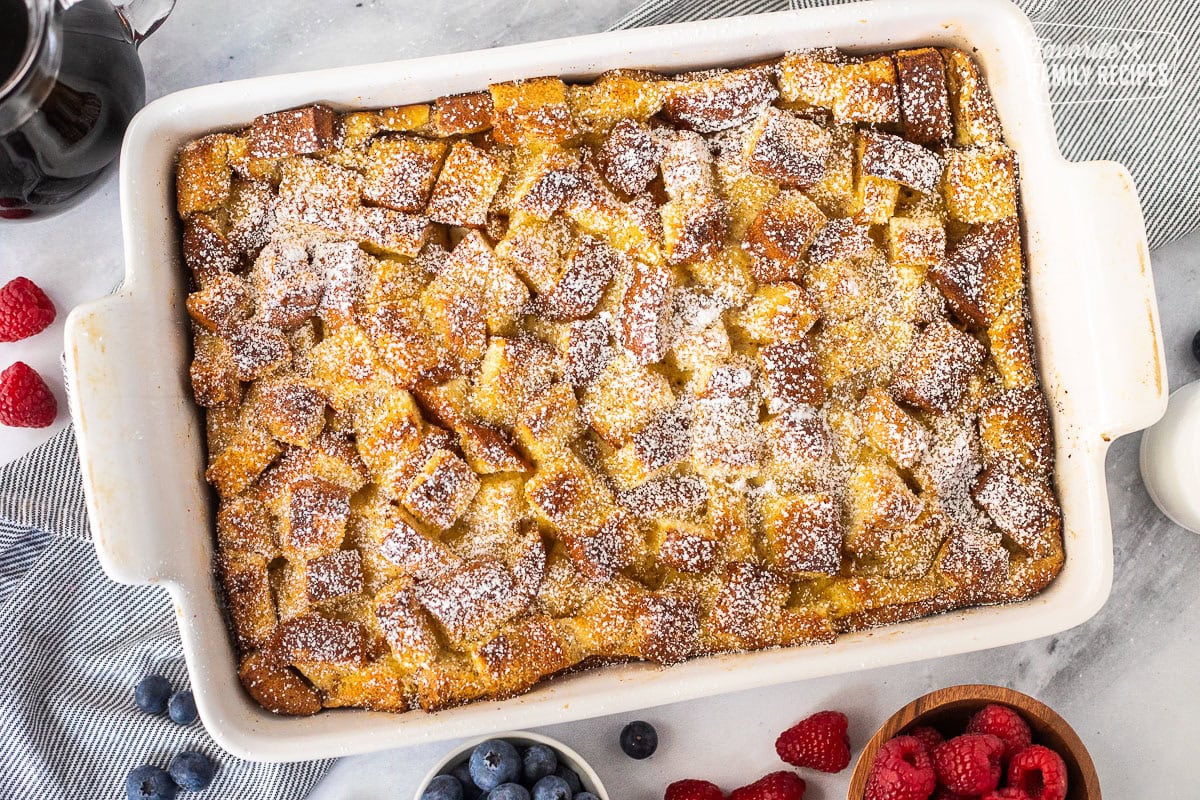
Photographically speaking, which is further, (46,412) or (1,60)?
(46,412)

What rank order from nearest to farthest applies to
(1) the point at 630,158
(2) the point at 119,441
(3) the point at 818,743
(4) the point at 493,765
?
(2) the point at 119,441, (1) the point at 630,158, (4) the point at 493,765, (3) the point at 818,743

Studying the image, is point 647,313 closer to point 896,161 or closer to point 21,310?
point 896,161

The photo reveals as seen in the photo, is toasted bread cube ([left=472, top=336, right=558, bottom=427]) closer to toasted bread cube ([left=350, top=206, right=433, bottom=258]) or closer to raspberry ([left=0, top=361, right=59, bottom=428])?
toasted bread cube ([left=350, top=206, right=433, bottom=258])

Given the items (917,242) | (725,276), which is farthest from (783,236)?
(917,242)

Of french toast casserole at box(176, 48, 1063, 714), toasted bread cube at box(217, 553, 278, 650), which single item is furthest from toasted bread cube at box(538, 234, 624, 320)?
toasted bread cube at box(217, 553, 278, 650)

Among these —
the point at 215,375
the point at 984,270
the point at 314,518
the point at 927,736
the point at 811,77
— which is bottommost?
the point at 927,736

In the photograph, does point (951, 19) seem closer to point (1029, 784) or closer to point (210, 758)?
point (1029, 784)

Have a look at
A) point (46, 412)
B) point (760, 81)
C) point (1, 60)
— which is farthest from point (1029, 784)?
point (1, 60)
